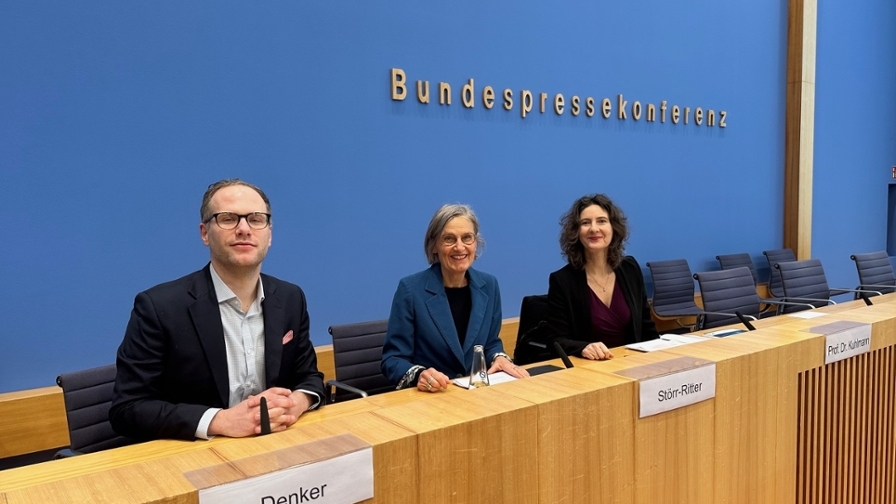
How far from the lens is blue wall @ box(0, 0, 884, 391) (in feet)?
9.87

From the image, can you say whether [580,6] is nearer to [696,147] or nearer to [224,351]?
[696,147]

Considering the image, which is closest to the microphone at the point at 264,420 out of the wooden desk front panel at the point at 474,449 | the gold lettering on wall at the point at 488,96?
the wooden desk front panel at the point at 474,449

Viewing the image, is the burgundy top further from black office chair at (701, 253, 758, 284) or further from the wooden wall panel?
black office chair at (701, 253, 758, 284)

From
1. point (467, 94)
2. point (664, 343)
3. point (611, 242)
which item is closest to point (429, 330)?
point (664, 343)

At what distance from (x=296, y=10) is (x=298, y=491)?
3.41m

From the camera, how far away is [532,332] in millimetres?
2986

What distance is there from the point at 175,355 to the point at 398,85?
274cm

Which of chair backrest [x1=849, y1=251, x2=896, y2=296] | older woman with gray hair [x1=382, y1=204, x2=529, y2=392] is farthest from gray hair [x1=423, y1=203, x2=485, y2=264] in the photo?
chair backrest [x1=849, y1=251, x2=896, y2=296]

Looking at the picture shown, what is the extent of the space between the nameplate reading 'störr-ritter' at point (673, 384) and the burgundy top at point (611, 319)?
1481 mm

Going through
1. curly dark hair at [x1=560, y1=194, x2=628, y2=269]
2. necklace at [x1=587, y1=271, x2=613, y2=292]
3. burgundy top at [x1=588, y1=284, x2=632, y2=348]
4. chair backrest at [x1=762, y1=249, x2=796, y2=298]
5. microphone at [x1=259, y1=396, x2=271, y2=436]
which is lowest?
chair backrest at [x1=762, y1=249, x2=796, y2=298]

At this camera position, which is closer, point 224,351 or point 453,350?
→ point 224,351

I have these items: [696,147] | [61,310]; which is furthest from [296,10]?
[696,147]

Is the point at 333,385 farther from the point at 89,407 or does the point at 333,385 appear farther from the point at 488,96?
the point at 488,96

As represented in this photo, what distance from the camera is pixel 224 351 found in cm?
178
